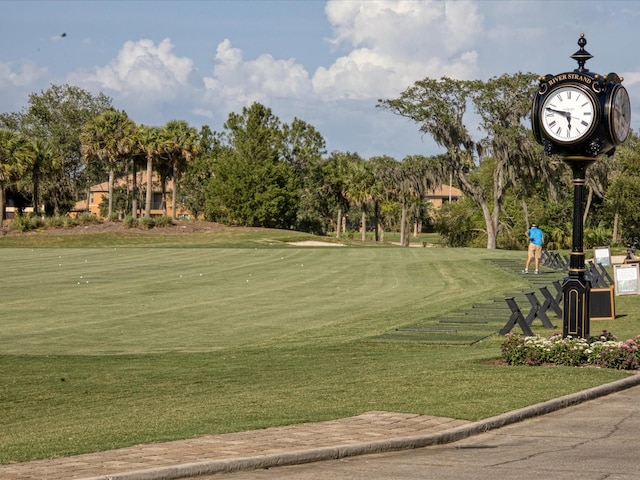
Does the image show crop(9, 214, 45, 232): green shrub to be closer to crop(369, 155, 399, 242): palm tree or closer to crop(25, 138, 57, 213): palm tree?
crop(25, 138, 57, 213): palm tree

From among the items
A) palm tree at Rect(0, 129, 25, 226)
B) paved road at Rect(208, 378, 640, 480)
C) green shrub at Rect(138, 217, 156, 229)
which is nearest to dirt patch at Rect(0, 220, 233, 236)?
green shrub at Rect(138, 217, 156, 229)

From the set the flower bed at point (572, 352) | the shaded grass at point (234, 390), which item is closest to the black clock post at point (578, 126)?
the flower bed at point (572, 352)

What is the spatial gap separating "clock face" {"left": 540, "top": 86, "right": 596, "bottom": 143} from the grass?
3498 mm

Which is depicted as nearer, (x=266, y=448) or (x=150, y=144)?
(x=266, y=448)

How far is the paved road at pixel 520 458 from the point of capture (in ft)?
26.3

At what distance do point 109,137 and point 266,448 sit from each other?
275 feet

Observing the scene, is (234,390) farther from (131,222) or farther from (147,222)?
(131,222)

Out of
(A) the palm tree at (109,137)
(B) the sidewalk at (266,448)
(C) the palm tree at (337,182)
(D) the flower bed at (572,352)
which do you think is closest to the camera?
(B) the sidewalk at (266,448)

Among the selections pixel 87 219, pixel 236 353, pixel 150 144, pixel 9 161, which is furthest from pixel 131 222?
pixel 236 353

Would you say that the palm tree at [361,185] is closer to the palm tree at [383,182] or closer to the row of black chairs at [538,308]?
the palm tree at [383,182]

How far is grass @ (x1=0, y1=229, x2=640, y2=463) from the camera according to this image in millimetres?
11266

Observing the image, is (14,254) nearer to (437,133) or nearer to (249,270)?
(249,270)

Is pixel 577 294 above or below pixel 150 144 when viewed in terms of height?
below

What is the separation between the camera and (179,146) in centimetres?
8894
